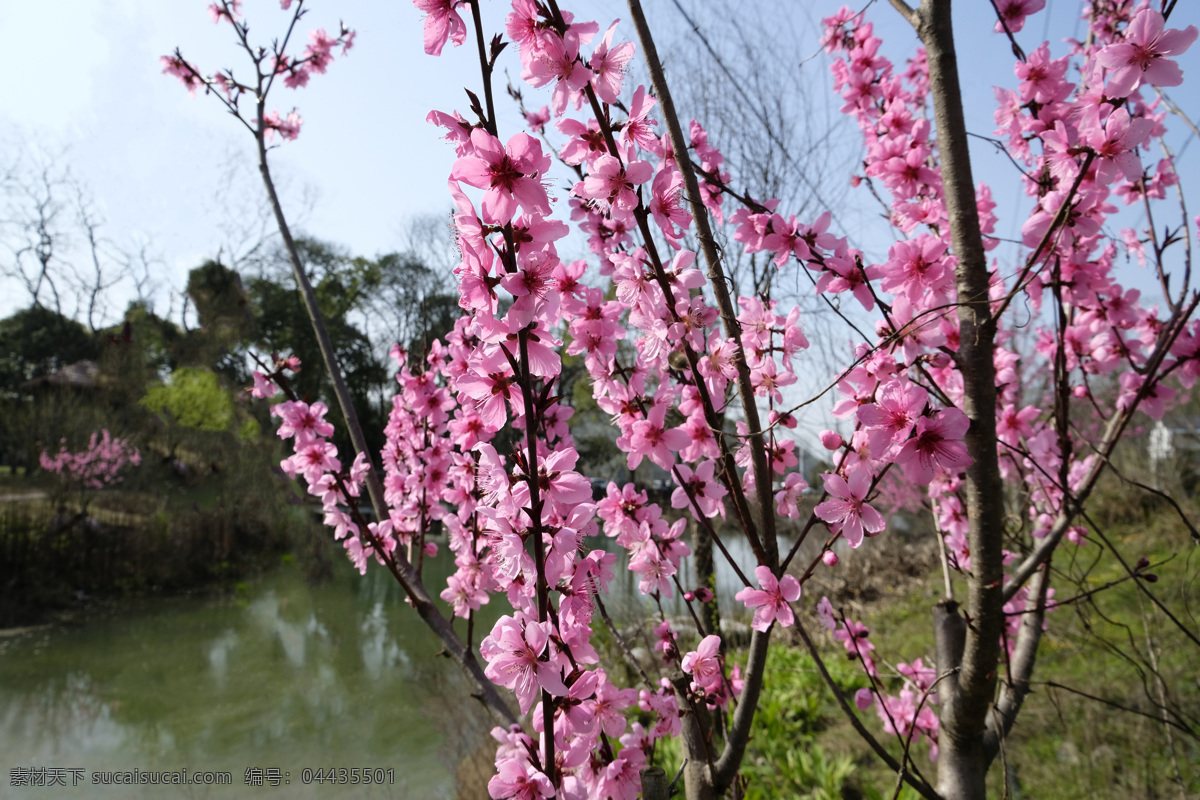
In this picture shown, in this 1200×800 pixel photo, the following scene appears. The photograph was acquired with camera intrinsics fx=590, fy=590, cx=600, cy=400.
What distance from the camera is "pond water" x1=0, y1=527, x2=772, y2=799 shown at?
4.10 m

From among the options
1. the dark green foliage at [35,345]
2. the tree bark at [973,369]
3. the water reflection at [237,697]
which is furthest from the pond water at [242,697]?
the dark green foliage at [35,345]

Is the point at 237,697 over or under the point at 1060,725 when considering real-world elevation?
under

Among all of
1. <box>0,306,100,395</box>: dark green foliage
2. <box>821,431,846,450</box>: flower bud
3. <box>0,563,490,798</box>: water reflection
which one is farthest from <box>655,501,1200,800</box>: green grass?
<box>0,306,100,395</box>: dark green foliage

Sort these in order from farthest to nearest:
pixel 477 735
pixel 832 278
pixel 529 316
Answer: pixel 477 735
pixel 832 278
pixel 529 316

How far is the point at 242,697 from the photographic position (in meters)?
5.46

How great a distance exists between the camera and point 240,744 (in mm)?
4672

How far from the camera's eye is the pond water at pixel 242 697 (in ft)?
13.5

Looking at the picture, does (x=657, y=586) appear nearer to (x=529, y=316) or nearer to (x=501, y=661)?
(x=501, y=661)

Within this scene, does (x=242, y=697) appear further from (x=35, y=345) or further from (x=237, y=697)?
(x=35, y=345)

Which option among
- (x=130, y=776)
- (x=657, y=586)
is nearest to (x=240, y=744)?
Result: (x=130, y=776)

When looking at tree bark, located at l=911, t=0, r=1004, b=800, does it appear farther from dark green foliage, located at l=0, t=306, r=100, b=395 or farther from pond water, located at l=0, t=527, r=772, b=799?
dark green foliage, located at l=0, t=306, r=100, b=395

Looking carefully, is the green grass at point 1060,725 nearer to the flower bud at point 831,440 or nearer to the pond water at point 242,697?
the flower bud at point 831,440

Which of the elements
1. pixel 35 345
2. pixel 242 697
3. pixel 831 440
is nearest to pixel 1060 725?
pixel 831 440

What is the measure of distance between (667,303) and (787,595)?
0.55 meters
